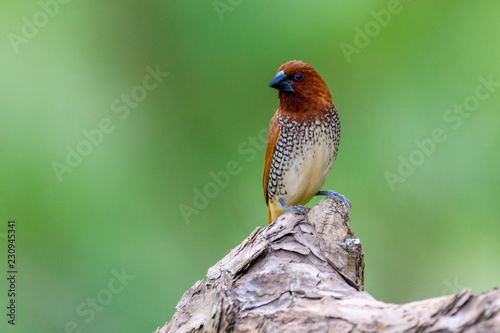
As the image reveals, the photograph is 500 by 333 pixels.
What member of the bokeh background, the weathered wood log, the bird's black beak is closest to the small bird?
the bird's black beak

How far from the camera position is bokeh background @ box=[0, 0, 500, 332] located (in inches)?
158

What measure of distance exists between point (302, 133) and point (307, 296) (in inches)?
51.8

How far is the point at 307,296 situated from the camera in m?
2.13

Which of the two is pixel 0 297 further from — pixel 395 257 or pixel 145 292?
pixel 395 257

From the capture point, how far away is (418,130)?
4094 millimetres

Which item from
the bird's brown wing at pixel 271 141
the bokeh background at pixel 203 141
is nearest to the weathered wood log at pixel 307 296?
the bird's brown wing at pixel 271 141

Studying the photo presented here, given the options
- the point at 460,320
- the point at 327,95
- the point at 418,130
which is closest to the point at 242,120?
the point at 327,95

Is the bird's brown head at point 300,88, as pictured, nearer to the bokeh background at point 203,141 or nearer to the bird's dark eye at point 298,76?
the bird's dark eye at point 298,76

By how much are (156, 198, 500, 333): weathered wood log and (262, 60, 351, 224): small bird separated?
422mm

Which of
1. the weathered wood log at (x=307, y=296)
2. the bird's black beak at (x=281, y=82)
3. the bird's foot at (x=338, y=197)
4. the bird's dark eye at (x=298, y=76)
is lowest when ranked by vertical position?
the weathered wood log at (x=307, y=296)

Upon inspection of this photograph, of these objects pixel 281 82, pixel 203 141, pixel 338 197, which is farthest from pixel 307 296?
pixel 203 141

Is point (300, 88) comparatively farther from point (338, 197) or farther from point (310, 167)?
point (338, 197)

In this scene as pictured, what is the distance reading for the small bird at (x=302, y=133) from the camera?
317cm

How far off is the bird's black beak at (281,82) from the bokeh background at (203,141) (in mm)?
1142
